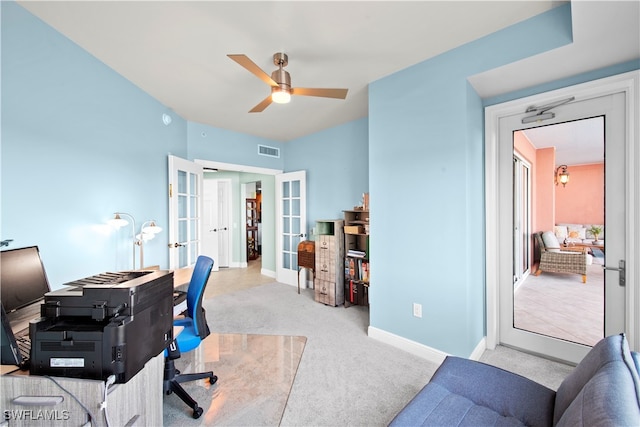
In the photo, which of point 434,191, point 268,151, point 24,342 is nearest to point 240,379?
point 24,342

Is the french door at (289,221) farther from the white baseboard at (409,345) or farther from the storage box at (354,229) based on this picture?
the white baseboard at (409,345)

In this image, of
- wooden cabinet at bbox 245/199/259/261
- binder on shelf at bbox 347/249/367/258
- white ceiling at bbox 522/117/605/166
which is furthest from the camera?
wooden cabinet at bbox 245/199/259/261

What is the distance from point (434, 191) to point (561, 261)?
4.48 ft

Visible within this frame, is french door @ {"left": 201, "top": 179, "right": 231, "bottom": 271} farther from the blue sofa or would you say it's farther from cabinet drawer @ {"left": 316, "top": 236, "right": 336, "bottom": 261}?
the blue sofa

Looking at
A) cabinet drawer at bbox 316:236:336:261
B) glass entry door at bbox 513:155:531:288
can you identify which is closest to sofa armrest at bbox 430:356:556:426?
glass entry door at bbox 513:155:531:288

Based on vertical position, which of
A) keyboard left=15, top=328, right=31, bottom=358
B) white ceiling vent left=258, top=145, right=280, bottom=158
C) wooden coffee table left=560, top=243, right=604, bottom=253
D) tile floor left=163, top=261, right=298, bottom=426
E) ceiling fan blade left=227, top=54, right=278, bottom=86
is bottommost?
tile floor left=163, top=261, right=298, bottom=426

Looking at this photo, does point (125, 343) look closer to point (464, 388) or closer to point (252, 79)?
point (464, 388)

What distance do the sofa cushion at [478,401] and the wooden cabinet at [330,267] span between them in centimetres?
228

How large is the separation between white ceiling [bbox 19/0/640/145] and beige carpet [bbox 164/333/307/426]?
273cm

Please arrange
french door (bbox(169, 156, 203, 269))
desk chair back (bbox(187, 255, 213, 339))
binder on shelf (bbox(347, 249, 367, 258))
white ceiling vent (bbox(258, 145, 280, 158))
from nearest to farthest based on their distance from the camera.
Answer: desk chair back (bbox(187, 255, 213, 339)), french door (bbox(169, 156, 203, 269)), binder on shelf (bbox(347, 249, 367, 258)), white ceiling vent (bbox(258, 145, 280, 158))

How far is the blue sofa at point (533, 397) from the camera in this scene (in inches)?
31.7

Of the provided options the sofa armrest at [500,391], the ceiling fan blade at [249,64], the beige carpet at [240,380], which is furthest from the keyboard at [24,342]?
the sofa armrest at [500,391]

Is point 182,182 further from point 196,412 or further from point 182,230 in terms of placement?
point 196,412

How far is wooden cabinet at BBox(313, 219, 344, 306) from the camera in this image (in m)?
3.76
